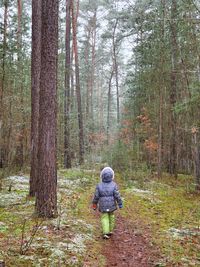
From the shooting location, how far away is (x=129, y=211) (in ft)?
36.9

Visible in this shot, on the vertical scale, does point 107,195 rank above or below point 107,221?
above

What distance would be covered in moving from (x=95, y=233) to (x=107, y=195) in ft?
3.20

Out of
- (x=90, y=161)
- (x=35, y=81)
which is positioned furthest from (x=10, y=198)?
(x=90, y=161)

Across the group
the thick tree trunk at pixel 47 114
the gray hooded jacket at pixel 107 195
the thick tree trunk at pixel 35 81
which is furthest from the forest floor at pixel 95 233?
the thick tree trunk at pixel 35 81

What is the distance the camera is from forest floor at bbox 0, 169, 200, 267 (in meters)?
6.13

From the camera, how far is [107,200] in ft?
27.7

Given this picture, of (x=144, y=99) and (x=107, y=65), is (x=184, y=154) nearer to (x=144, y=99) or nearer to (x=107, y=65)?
(x=144, y=99)

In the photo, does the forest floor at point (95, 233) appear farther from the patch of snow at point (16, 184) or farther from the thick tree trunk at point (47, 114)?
the thick tree trunk at point (47, 114)

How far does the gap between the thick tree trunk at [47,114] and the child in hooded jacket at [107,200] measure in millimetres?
1170

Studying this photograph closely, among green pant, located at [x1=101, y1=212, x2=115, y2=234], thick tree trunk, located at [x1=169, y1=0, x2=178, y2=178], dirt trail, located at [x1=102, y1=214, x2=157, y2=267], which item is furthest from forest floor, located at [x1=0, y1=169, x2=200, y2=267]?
thick tree trunk, located at [x1=169, y1=0, x2=178, y2=178]

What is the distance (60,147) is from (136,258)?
661 inches

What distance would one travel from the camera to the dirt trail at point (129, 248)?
6741 mm

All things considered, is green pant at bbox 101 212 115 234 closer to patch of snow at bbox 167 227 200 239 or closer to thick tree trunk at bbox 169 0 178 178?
patch of snow at bbox 167 227 200 239

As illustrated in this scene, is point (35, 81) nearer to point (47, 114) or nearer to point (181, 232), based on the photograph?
point (47, 114)
